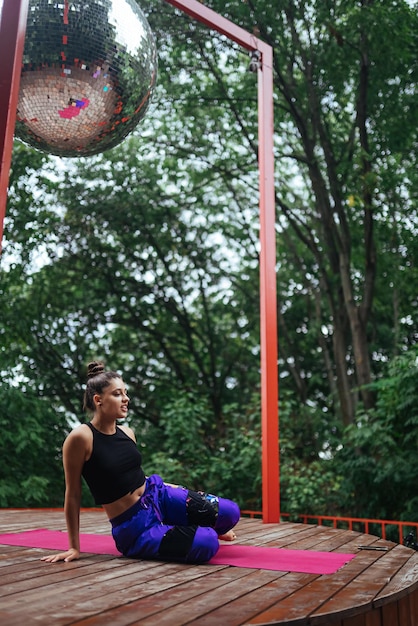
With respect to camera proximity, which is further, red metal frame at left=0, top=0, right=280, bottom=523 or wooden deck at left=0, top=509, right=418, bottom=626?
red metal frame at left=0, top=0, right=280, bottom=523

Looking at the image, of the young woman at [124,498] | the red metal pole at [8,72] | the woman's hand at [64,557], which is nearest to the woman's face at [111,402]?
the young woman at [124,498]

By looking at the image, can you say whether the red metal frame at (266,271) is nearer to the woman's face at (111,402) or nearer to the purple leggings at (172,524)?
the purple leggings at (172,524)

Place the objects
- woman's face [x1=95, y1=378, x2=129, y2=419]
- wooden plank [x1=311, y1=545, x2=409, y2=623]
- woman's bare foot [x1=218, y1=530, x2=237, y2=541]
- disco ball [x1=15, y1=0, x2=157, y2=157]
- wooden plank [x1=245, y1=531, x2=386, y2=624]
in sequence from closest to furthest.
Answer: wooden plank [x1=245, y1=531, x2=386, y2=624], wooden plank [x1=311, y1=545, x2=409, y2=623], woman's face [x1=95, y1=378, x2=129, y2=419], disco ball [x1=15, y1=0, x2=157, y2=157], woman's bare foot [x1=218, y1=530, x2=237, y2=541]

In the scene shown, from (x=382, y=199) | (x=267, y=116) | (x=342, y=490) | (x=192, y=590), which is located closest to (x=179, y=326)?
(x=382, y=199)

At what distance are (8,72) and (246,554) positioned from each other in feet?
7.27

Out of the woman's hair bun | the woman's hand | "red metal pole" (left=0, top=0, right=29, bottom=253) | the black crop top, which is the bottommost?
the woman's hand

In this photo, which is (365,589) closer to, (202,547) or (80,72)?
(202,547)

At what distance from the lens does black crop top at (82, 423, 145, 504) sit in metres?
2.62

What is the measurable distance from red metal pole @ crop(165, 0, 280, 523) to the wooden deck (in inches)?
58.7

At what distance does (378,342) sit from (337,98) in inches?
143

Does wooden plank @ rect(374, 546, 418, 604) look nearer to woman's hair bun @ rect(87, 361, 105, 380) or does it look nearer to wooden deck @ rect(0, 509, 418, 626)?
wooden deck @ rect(0, 509, 418, 626)

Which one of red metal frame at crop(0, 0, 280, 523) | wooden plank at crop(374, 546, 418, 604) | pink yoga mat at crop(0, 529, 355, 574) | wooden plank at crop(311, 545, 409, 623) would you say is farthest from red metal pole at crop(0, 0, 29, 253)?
red metal frame at crop(0, 0, 280, 523)

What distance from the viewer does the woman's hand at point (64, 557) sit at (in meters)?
2.60

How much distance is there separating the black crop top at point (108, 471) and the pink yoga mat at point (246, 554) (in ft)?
1.21
